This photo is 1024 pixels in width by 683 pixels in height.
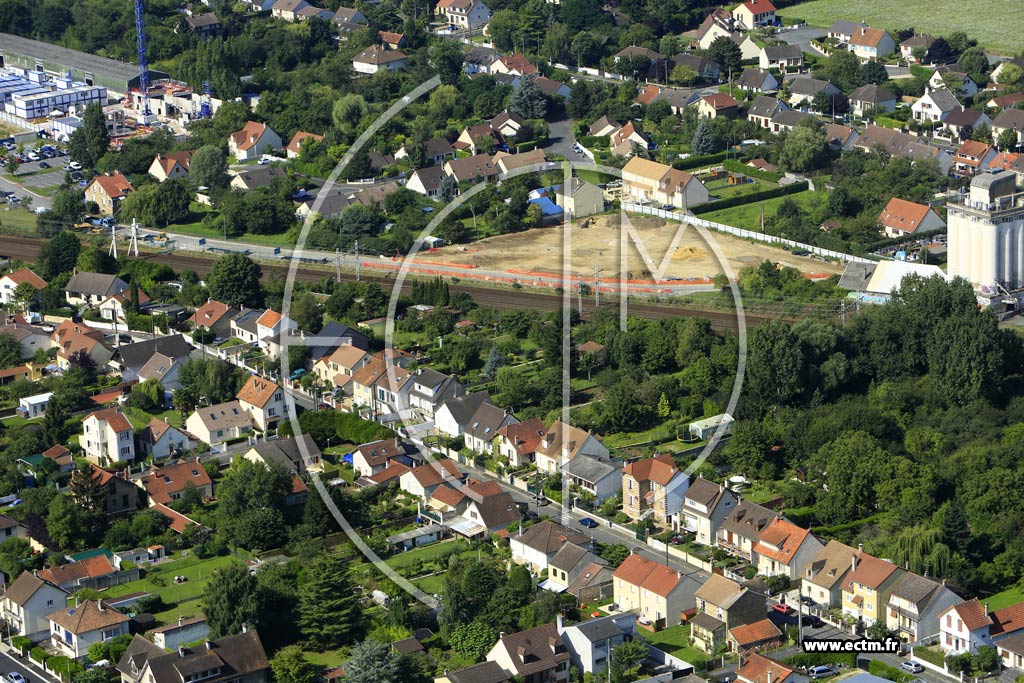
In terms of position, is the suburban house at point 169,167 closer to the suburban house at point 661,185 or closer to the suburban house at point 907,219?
the suburban house at point 661,185

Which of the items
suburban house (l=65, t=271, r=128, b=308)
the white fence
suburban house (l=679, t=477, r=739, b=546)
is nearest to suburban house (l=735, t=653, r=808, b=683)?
suburban house (l=679, t=477, r=739, b=546)

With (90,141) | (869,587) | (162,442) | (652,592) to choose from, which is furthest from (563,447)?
(90,141)

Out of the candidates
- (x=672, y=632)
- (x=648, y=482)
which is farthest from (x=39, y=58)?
(x=672, y=632)

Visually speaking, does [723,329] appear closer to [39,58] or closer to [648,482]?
[648,482]

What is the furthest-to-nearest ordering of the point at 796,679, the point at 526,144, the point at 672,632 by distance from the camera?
the point at 526,144, the point at 672,632, the point at 796,679

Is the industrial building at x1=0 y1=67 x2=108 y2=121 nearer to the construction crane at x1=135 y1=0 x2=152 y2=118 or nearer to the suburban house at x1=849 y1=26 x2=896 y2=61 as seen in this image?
the construction crane at x1=135 y1=0 x2=152 y2=118

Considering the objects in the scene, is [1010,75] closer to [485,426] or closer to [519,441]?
[485,426]

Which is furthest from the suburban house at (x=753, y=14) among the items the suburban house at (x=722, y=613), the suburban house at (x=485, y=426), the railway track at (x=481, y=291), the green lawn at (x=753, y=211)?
the suburban house at (x=722, y=613)
